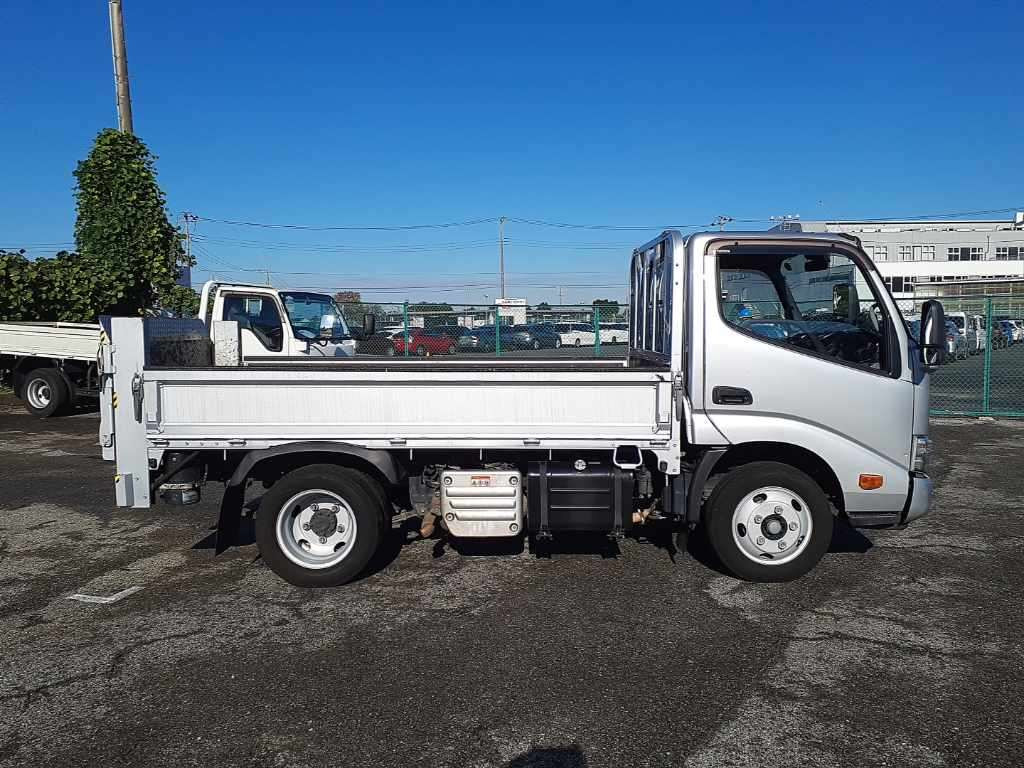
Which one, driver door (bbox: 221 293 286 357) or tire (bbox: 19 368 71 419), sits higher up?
driver door (bbox: 221 293 286 357)

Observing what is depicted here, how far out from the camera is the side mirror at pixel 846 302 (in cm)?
557

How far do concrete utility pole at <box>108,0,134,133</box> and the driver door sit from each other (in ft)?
21.5

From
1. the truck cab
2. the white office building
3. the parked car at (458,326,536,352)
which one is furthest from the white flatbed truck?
the white office building

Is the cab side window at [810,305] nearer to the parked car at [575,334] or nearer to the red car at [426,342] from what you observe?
the parked car at [575,334]

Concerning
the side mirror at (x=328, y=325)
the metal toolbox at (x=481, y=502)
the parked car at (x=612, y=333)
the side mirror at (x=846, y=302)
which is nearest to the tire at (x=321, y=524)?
the metal toolbox at (x=481, y=502)

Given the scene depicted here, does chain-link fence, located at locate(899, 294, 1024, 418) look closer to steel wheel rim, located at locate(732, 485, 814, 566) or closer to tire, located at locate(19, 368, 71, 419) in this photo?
steel wheel rim, located at locate(732, 485, 814, 566)

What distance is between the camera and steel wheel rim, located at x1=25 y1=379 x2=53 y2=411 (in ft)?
50.0

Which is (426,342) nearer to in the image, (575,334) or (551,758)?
(575,334)

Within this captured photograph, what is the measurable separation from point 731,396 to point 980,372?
19.9 meters

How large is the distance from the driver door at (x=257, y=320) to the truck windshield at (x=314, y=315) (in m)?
0.31

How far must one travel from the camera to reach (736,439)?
5.40 metres

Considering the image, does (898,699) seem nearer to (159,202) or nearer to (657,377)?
(657,377)

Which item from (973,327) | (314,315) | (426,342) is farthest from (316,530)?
(973,327)

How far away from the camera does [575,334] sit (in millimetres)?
18234
